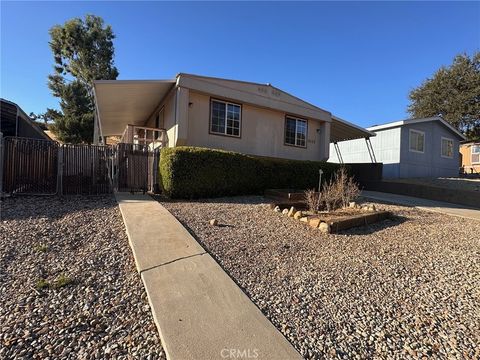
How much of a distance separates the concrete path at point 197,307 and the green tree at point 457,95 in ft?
98.1

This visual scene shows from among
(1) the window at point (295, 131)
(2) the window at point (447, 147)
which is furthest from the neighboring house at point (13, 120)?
(2) the window at point (447, 147)

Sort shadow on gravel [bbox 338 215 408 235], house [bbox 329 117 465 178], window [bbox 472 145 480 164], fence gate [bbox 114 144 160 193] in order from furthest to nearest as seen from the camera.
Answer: window [bbox 472 145 480 164] → house [bbox 329 117 465 178] → fence gate [bbox 114 144 160 193] → shadow on gravel [bbox 338 215 408 235]

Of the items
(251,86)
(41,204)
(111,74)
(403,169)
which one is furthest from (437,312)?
(111,74)

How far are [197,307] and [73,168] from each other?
6.97m

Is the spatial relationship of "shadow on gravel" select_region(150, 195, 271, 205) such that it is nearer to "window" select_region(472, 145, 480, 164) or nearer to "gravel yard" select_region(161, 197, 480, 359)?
"gravel yard" select_region(161, 197, 480, 359)

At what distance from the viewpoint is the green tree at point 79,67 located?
27266mm

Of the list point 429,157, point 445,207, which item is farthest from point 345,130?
point 445,207

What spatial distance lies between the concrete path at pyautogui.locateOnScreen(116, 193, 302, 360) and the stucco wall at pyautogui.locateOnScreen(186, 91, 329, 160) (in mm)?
6871

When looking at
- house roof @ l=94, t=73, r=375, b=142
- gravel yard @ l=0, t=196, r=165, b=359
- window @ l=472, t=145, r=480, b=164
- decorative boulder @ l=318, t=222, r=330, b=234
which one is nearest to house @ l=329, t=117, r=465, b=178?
house roof @ l=94, t=73, r=375, b=142

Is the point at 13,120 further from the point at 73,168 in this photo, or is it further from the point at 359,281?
the point at 359,281

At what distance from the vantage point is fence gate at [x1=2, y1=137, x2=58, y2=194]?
7.36m

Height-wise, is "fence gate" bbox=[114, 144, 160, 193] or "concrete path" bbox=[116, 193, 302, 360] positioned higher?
"fence gate" bbox=[114, 144, 160, 193]

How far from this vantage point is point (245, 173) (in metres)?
9.62

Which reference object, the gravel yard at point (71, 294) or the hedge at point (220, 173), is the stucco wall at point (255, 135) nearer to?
the hedge at point (220, 173)
